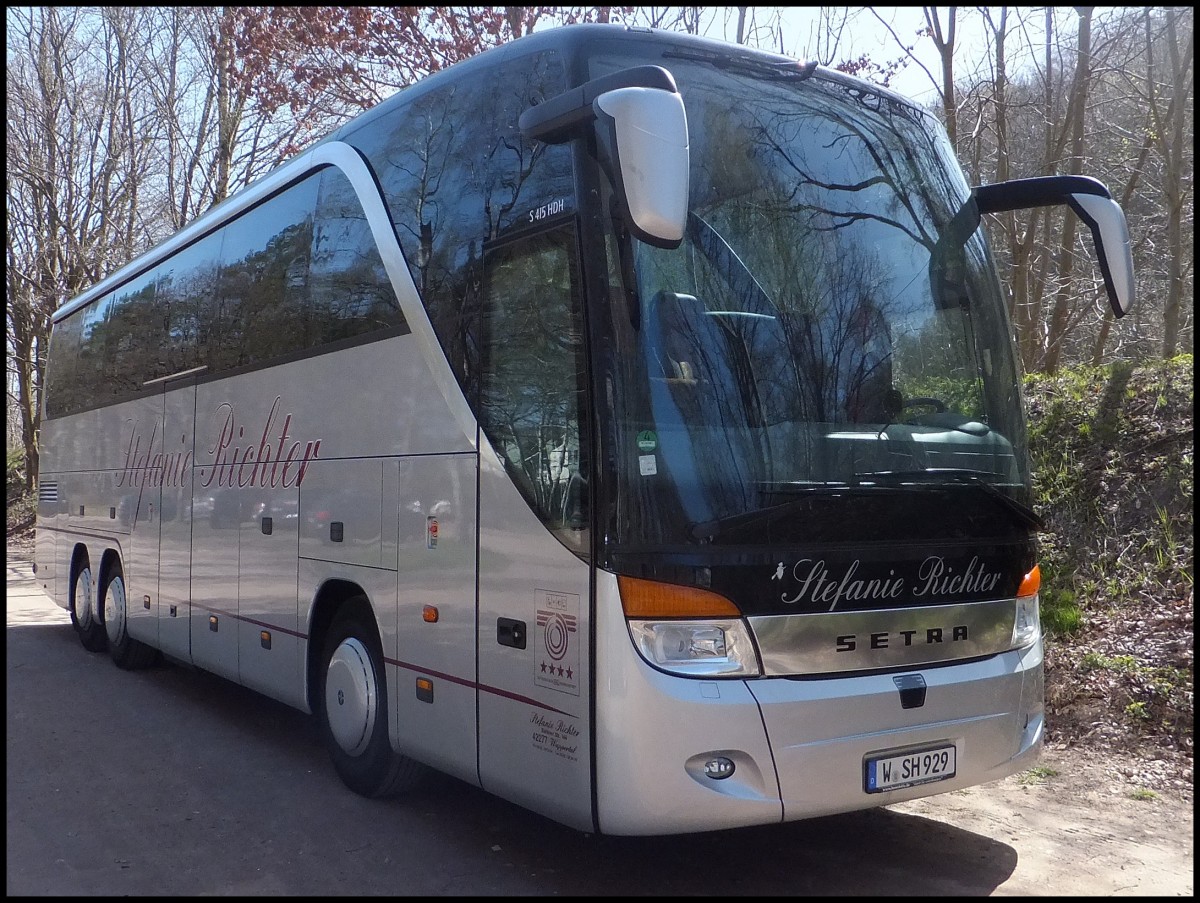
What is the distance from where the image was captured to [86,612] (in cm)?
1127

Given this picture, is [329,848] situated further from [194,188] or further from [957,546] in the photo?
[194,188]

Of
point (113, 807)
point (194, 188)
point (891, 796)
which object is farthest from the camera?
point (194, 188)

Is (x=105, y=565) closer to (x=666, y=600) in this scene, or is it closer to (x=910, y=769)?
(x=666, y=600)

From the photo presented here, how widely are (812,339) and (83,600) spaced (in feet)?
29.7

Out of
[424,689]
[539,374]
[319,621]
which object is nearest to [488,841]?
[424,689]

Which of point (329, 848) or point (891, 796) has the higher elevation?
point (891, 796)

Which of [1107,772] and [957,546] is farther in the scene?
[1107,772]

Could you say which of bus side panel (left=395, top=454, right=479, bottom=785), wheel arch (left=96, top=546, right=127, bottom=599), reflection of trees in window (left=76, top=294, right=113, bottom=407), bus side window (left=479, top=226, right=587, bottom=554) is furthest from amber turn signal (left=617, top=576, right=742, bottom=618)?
reflection of trees in window (left=76, top=294, right=113, bottom=407)

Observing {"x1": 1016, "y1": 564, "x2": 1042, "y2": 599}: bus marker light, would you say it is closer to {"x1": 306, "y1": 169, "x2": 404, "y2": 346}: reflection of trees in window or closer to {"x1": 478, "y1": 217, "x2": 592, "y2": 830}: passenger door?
{"x1": 478, "y1": 217, "x2": 592, "y2": 830}: passenger door

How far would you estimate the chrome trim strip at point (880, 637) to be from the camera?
14.7ft

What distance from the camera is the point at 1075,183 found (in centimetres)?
563

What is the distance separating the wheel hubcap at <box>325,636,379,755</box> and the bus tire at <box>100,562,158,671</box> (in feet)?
13.8

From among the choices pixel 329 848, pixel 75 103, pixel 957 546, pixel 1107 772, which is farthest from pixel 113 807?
pixel 75 103

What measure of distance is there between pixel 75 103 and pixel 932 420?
941 inches
